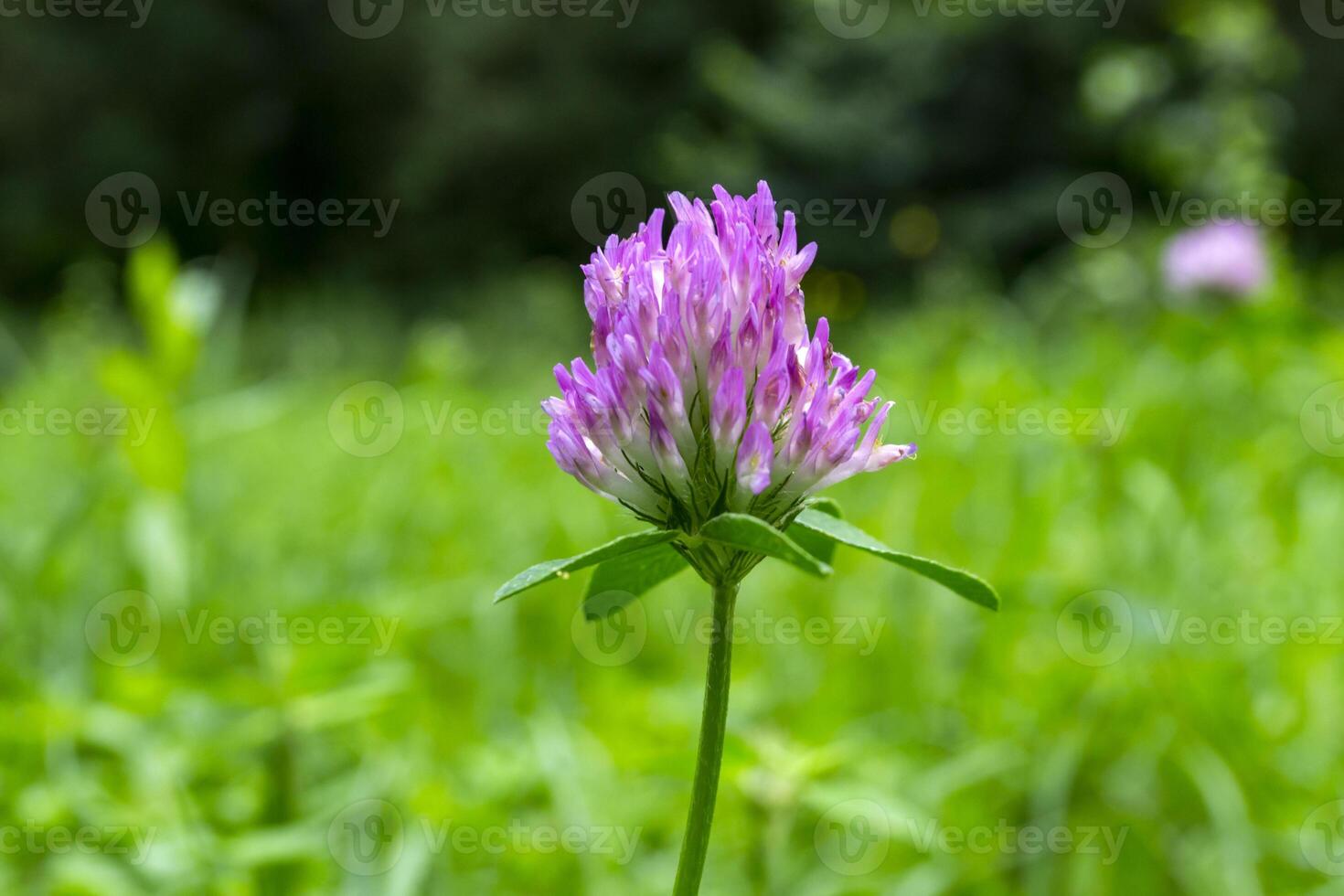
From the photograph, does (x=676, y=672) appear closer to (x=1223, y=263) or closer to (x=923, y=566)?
(x=923, y=566)

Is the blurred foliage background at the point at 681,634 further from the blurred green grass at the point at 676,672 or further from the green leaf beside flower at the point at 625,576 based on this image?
the green leaf beside flower at the point at 625,576

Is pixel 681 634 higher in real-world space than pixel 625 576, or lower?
higher

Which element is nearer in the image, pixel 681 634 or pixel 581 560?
pixel 581 560

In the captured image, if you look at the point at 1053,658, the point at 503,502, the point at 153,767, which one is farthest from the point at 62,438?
the point at 1053,658

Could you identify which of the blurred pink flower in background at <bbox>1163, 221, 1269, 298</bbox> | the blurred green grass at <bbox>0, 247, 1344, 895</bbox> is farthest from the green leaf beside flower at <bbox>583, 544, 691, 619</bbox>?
the blurred pink flower in background at <bbox>1163, 221, 1269, 298</bbox>

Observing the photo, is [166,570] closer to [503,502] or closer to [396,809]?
[396,809]

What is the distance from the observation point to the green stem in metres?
→ 0.51

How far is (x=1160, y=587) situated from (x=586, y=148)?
30.4ft

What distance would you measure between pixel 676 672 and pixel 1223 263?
184 cm

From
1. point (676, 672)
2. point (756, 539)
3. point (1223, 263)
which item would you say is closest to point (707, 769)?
point (756, 539)

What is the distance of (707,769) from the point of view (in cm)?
51

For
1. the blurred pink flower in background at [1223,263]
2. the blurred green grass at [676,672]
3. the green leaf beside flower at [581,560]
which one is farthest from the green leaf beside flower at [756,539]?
the blurred pink flower in background at [1223,263]

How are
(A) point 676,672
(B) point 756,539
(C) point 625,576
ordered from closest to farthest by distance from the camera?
(B) point 756,539
(C) point 625,576
(A) point 676,672

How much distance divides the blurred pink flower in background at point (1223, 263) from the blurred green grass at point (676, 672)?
0.08 metres
